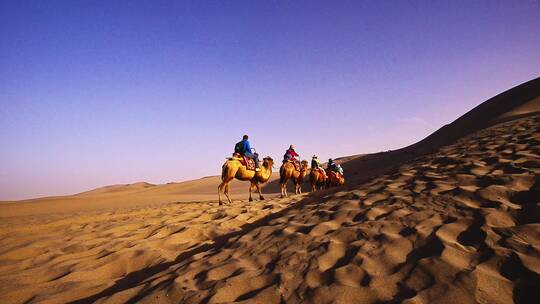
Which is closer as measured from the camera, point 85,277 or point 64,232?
point 85,277

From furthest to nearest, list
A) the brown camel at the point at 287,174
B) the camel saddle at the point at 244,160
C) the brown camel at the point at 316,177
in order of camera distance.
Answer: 1. the brown camel at the point at 316,177
2. the brown camel at the point at 287,174
3. the camel saddle at the point at 244,160

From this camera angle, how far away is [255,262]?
3250mm

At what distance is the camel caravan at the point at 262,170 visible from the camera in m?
12.7

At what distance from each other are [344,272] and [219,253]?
1.82m

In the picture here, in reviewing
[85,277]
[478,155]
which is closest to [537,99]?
[478,155]

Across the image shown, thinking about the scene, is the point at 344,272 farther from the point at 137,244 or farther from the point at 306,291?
the point at 137,244

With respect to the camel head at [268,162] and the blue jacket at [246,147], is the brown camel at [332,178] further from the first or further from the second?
the blue jacket at [246,147]

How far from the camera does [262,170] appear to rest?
46.8ft

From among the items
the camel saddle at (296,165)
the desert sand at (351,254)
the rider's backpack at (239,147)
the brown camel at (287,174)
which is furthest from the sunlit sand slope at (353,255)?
the camel saddle at (296,165)

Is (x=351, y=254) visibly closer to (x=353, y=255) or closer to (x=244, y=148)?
(x=353, y=255)

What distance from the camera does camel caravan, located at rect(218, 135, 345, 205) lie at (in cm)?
1266

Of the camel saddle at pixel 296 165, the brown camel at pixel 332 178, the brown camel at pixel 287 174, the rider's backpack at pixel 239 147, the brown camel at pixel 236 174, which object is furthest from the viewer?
the brown camel at pixel 332 178

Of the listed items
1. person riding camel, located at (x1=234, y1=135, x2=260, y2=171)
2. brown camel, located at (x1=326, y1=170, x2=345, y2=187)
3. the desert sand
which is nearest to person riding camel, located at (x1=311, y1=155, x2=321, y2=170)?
brown camel, located at (x1=326, y1=170, x2=345, y2=187)

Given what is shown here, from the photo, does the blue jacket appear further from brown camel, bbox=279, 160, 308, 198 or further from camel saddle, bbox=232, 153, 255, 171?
brown camel, bbox=279, 160, 308, 198
